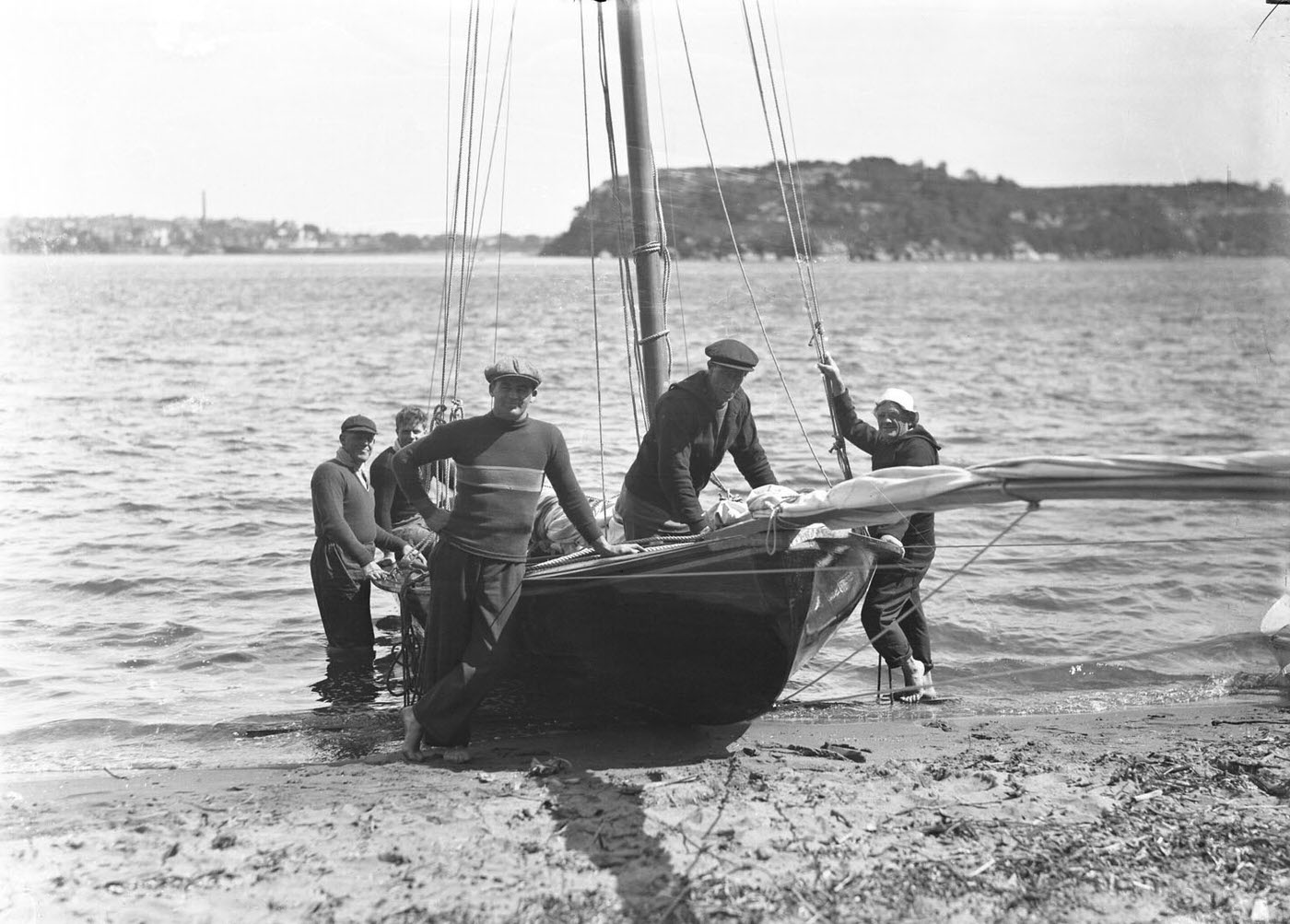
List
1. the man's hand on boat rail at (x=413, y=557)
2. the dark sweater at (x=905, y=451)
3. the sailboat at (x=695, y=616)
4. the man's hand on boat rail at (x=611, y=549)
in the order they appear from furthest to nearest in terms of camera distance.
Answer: the man's hand on boat rail at (x=413, y=557) → the dark sweater at (x=905, y=451) → the man's hand on boat rail at (x=611, y=549) → the sailboat at (x=695, y=616)

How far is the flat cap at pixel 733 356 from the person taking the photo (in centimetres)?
663

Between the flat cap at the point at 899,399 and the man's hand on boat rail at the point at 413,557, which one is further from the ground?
the flat cap at the point at 899,399

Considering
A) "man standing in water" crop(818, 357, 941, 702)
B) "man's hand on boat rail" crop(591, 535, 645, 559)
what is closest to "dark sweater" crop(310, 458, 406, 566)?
"man's hand on boat rail" crop(591, 535, 645, 559)

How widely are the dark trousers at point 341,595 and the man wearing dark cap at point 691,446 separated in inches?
88.1

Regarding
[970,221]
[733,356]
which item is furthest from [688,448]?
[970,221]

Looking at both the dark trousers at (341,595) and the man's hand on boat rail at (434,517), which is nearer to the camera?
the man's hand on boat rail at (434,517)

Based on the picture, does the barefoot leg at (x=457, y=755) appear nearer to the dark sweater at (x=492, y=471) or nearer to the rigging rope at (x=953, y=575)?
the dark sweater at (x=492, y=471)

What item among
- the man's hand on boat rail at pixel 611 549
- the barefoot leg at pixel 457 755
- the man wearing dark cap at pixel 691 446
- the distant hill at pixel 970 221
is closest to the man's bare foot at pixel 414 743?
the barefoot leg at pixel 457 755

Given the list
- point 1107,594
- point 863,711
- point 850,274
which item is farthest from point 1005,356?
point 850,274

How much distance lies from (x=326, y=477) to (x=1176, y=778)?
516 centimetres

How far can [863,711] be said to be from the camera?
25.7 feet

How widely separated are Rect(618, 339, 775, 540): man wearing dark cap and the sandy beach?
1201 mm

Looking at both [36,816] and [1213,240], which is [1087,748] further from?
[1213,240]

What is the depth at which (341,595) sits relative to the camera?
8.65 meters
